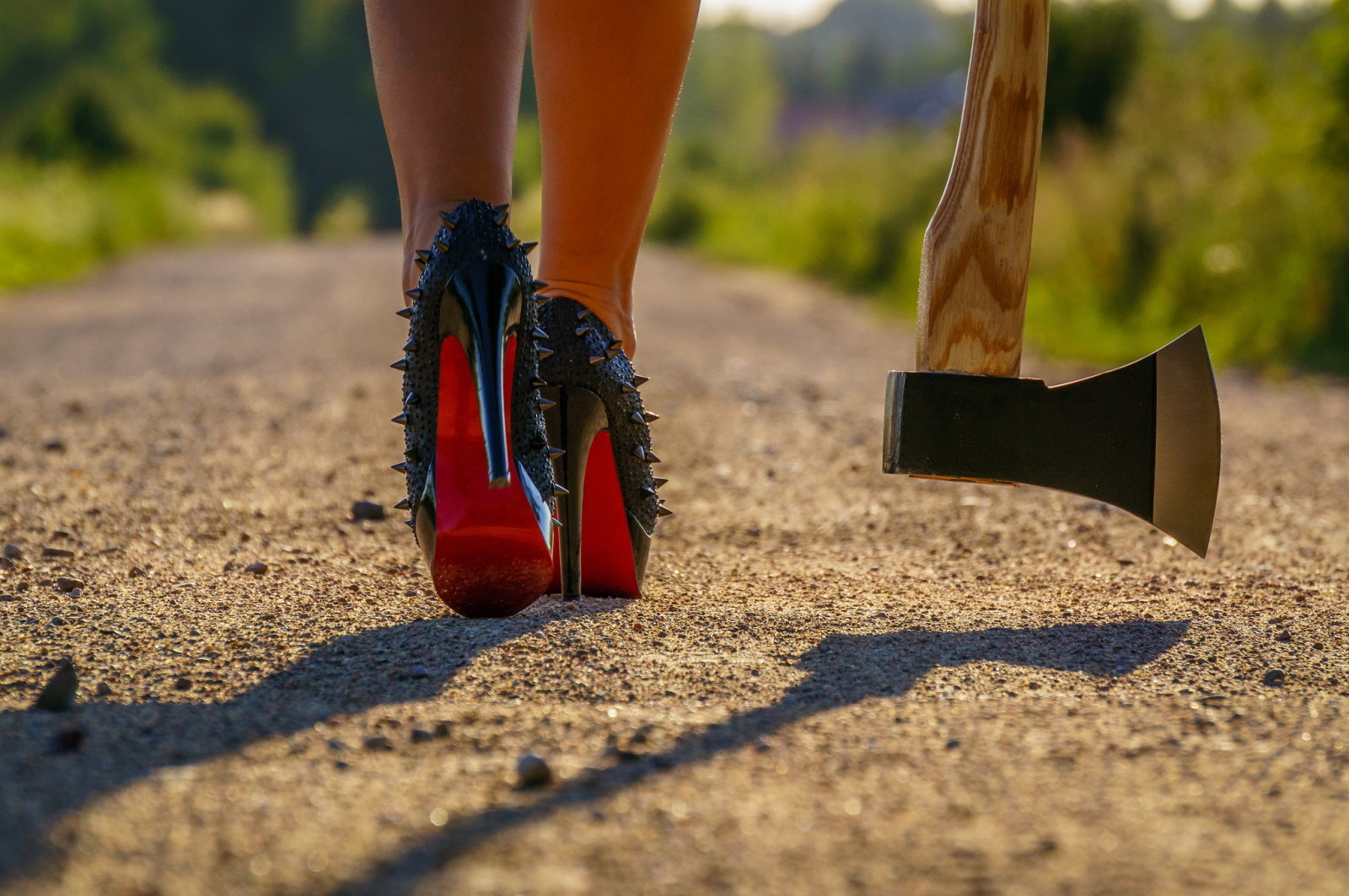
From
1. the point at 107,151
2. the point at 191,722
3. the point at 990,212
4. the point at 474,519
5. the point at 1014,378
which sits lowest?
the point at 191,722

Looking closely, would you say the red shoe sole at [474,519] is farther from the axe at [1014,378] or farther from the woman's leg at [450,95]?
the axe at [1014,378]

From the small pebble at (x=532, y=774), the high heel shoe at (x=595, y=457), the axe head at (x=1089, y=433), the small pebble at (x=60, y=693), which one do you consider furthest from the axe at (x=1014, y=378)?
the small pebble at (x=60, y=693)

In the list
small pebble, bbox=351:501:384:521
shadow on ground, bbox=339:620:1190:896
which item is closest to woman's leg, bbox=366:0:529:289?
shadow on ground, bbox=339:620:1190:896

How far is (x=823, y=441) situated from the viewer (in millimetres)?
2939

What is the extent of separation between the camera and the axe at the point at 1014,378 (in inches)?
57.8

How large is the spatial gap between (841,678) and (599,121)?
0.79 meters

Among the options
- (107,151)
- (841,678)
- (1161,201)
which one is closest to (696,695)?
(841,678)

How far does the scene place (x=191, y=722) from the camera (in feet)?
3.41

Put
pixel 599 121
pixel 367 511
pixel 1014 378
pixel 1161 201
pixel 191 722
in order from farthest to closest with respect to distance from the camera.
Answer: pixel 1161 201 < pixel 367 511 < pixel 599 121 < pixel 1014 378 < pixel 191 722

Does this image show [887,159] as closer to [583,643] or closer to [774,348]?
[774,348]

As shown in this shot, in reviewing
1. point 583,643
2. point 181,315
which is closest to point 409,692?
point 583,643

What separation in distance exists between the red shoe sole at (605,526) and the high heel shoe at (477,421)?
0.20 meters

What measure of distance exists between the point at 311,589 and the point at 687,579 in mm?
482

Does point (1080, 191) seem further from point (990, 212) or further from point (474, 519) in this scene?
point (474, 519)
